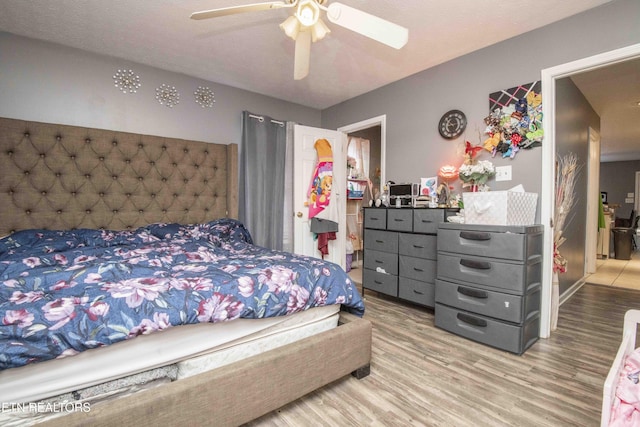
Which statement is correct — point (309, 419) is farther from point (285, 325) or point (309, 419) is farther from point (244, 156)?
point (244, 156)

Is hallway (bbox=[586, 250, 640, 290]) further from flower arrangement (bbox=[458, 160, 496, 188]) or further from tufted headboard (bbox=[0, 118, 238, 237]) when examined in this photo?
tufted headboard (bbox=[0, 118, 238, 237])

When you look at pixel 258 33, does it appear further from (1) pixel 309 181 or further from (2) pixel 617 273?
(2) pixel 617 273

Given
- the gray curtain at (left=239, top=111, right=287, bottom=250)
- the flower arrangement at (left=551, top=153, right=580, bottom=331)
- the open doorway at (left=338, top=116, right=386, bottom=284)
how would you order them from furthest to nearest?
the open doorway at (left=338, top=116, right=386, bottom=284) < the gray curtain at (left=239, top=111, right=287, bottom=250) < the flower arrangement at (left=551, top=153, right=580, bottom=331)

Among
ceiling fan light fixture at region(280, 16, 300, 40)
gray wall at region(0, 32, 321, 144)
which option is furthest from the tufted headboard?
ceiling fan light fixture at region(280, 16, 300, 40)

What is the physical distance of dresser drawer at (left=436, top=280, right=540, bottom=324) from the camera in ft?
6.40

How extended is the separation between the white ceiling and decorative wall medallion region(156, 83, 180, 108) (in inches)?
7.4

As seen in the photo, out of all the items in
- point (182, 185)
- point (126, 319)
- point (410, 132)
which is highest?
point (410, 132)

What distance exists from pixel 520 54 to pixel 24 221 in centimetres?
394

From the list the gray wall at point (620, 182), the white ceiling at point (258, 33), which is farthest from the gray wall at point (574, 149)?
the gray wall at point (620, 182)

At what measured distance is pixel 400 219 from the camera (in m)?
2.82

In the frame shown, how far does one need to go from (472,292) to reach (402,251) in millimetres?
768

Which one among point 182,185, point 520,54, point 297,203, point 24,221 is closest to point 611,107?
point 520,54

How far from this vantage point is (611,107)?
393 centimetres

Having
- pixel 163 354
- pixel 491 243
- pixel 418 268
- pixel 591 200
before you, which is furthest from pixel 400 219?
pixel 591 200
